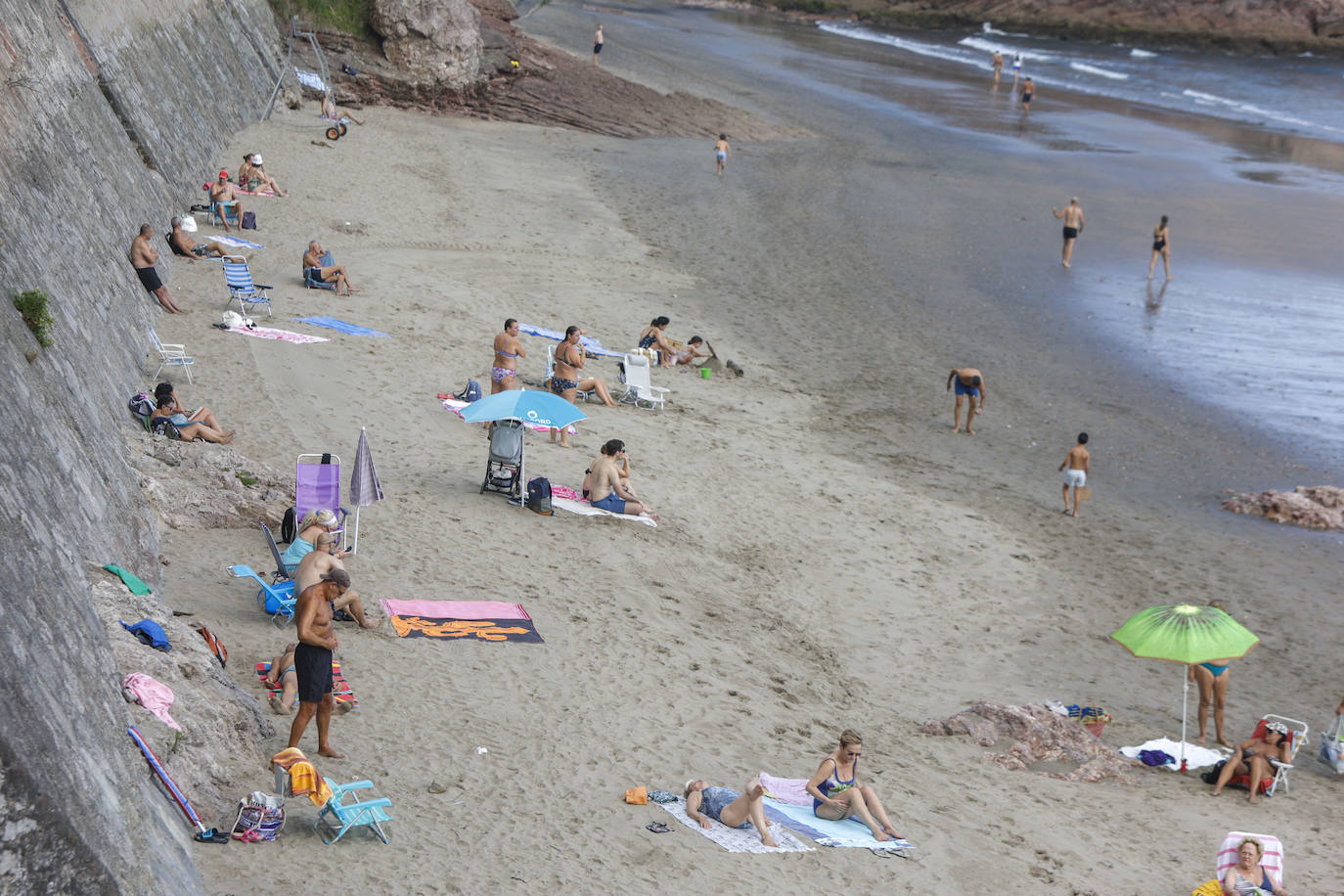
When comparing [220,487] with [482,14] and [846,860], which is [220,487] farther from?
[482,14]

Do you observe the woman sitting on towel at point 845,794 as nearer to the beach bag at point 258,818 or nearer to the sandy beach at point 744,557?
the sandy beach at point 744,557

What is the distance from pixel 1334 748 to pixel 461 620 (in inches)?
283

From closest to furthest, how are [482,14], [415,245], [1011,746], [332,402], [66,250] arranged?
[1011,746] → [66,250] → [332,402] → [415,245] → [482,14]

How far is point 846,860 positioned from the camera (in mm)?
7875

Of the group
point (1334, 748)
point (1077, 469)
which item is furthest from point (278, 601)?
point (1077, 469)

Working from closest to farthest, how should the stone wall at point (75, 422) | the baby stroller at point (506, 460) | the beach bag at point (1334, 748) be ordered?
1. the stone wall at point (75, 422)
2. the beach bag at point (1334, 748)
3. the baby stroller at point (506, 460)

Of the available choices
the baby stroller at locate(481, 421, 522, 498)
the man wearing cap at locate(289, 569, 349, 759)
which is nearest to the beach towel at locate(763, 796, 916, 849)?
the man wearing cap at locate(289, 569, 349, 759)

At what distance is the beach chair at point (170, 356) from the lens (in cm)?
1395

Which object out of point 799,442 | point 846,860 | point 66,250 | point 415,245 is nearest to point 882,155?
point 415,245

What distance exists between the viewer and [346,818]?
6898 millimetres

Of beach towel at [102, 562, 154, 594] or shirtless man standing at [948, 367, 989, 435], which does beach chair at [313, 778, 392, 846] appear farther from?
shirtless man standing at [948, 367, 989, 435]

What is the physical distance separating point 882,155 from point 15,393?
2965 cm

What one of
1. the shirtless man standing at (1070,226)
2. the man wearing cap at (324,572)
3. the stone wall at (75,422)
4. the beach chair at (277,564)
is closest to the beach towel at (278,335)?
the stone wall at (75,422)

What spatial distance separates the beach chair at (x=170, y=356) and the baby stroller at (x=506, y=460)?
3.67 meters
